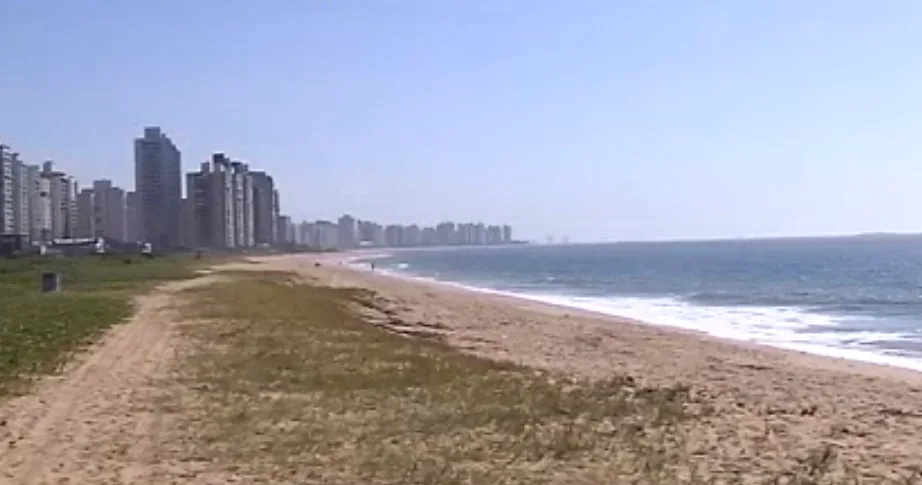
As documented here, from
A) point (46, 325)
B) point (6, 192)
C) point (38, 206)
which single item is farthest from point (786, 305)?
point (38, 206)

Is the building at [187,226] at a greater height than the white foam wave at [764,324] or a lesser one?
greater

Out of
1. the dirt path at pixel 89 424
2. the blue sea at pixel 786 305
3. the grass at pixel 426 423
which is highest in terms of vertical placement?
the dirt path at pixel 89 424

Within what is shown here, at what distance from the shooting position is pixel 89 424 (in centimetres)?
1105

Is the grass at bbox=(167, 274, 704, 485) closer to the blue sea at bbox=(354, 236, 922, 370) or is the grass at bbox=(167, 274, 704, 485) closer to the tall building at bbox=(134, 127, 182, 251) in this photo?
the blue sea at bbox=(354, 236, 922, 370)

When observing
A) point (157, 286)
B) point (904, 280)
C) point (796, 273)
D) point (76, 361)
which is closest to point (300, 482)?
point (76, 361)

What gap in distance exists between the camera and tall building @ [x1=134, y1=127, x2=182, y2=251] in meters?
179

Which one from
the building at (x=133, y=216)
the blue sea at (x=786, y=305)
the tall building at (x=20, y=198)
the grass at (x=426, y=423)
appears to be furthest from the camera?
the building at (x=133, y=216)

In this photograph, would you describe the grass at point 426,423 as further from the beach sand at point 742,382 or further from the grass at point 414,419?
the beach sand at point 742,382

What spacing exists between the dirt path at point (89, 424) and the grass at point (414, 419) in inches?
20.0

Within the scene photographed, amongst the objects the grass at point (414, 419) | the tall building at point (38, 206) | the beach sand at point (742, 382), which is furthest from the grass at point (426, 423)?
the tall building at point (38, 206)

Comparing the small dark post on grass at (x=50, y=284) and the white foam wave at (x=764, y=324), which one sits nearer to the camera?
the white foam wave at (x=764, y=324)

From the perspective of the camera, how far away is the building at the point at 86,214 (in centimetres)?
17188

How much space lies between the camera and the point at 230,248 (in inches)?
6998

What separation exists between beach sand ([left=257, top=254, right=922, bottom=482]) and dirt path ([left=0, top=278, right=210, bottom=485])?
4652 millimetres
